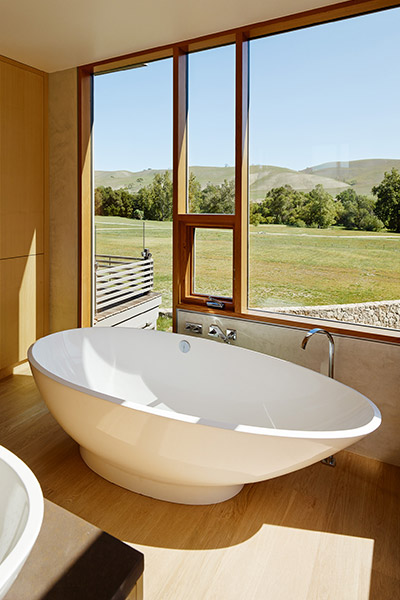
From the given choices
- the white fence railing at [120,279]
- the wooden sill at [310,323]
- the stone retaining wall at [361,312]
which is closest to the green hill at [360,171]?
the stone retaining wall at [361,312]

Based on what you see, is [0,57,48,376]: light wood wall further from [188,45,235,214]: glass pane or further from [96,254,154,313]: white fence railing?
[188,45,235,214]: glass pane

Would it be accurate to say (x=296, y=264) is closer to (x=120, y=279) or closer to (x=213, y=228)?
(x=213, y=228)

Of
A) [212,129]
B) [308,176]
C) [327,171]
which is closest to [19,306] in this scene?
[212,129]

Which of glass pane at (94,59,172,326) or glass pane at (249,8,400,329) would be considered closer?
glass pane at (249,8,400,329)

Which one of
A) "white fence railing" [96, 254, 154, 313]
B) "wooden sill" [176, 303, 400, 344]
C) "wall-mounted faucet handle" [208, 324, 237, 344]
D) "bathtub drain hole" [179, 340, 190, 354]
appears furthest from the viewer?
"white fence railing" [96, 254, 154, 313]

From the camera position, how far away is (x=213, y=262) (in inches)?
132

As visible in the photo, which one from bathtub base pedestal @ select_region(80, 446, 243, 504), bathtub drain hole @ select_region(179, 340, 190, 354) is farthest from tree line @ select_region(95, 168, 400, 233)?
bathtub base pedestal @ select_region(80, 446, 243, 504)

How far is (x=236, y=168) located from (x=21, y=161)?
1889mm

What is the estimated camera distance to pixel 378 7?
8.57 ft

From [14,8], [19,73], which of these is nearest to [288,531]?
[14,8]

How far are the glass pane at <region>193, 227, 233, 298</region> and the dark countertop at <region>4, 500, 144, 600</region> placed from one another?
2.55 metres

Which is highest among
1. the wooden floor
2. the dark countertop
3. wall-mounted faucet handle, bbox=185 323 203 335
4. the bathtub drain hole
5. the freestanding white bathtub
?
wall-mounted faucet handle, bbox=185 323 203 335

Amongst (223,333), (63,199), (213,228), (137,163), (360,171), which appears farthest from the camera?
(63,199)

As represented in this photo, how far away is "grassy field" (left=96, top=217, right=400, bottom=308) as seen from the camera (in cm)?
279
